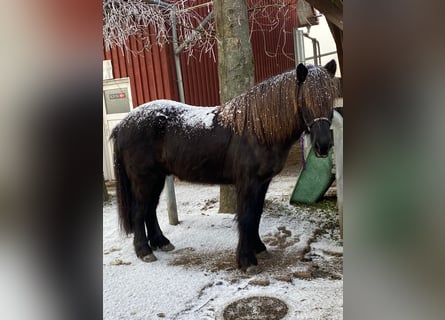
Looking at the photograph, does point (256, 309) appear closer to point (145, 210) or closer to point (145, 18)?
point (145, 210)

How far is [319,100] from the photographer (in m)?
1.50

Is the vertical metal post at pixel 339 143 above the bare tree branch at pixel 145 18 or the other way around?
the other way around

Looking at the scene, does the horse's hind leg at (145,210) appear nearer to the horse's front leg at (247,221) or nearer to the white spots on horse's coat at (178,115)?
the white spots on horse's coat at (178,115)

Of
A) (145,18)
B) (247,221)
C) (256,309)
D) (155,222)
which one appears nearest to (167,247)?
(155,222)

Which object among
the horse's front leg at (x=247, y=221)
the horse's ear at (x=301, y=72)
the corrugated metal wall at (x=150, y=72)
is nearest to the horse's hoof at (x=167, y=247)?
the horse's front leg at (x=247, y=221)

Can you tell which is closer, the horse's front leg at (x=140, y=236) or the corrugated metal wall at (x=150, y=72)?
the horse's front leg at (x=140, y=236)

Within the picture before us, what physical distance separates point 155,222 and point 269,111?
3.63ft

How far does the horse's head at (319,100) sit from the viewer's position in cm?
149

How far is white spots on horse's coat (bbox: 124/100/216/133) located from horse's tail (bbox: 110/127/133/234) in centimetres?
19
